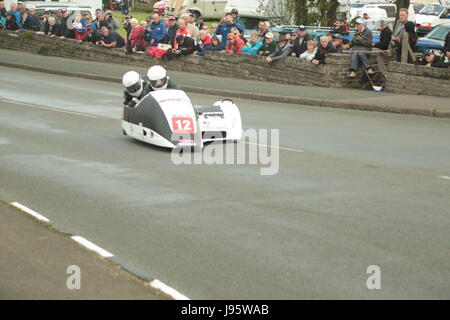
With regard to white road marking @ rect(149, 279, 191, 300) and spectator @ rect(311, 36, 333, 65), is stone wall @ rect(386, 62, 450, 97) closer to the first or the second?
spectator @ rect(311, 36, 333, 65)

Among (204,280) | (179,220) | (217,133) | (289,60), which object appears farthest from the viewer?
(289,60)

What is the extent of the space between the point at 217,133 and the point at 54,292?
28.1 ft

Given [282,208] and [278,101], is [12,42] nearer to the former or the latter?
[278,101]

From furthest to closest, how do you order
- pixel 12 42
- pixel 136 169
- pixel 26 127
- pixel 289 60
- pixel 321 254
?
pixel 12 42, pixel 289 60, pixel 26 127, pixel 136 169, pixel 321 254

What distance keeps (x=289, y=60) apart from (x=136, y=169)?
43.8 feet

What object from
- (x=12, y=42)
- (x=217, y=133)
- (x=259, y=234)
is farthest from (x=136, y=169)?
(x=12, y=42)

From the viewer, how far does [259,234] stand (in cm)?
931

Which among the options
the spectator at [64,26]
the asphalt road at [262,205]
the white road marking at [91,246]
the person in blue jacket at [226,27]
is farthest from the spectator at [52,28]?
the white road marking at [91,246]

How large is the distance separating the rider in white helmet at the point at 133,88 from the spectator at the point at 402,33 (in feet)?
34.4

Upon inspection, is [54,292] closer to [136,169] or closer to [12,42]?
[136,169]

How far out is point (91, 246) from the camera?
8.60 metres

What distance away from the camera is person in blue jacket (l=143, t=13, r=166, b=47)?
29859 mm

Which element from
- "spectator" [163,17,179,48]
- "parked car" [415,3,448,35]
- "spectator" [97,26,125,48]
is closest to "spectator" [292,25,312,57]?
"spectator" [163,17,179,48]
